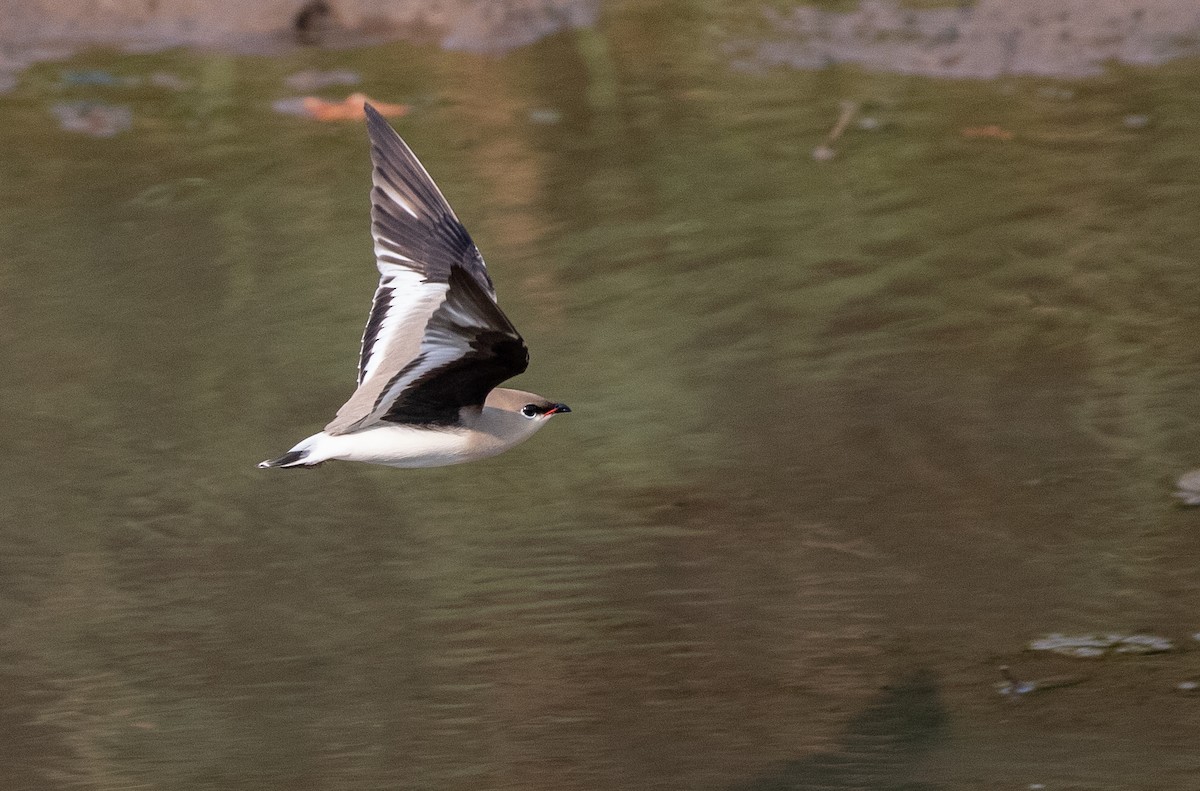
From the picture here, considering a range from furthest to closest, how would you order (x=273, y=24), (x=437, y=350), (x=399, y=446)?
(x=273, y=24)
(x=399, y=446)
(x=437, y=350)

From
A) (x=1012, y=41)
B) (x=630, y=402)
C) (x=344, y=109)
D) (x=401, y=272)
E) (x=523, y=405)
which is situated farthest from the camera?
(x=1012, y=41)

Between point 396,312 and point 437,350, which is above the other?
point 437,350

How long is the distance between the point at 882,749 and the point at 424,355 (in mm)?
1651

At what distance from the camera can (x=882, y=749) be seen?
5.08 meters

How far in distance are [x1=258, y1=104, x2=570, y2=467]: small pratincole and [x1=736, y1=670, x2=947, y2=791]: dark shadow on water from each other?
1.07 meters

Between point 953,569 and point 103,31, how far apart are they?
5892mm

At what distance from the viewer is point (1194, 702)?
17.1ft

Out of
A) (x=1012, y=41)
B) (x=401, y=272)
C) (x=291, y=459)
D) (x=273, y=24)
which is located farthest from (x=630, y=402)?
(x=273, y=24)

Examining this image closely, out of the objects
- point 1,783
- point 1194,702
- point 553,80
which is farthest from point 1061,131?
point 1,783

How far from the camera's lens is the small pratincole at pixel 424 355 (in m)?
4.13

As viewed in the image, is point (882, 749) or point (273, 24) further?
point (273, 24)

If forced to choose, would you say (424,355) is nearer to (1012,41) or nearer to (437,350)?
(437,350)

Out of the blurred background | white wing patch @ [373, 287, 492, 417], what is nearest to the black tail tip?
white wing patch @ [373, 287, 492, 417]

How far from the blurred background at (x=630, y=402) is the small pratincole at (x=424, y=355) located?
91 cm
